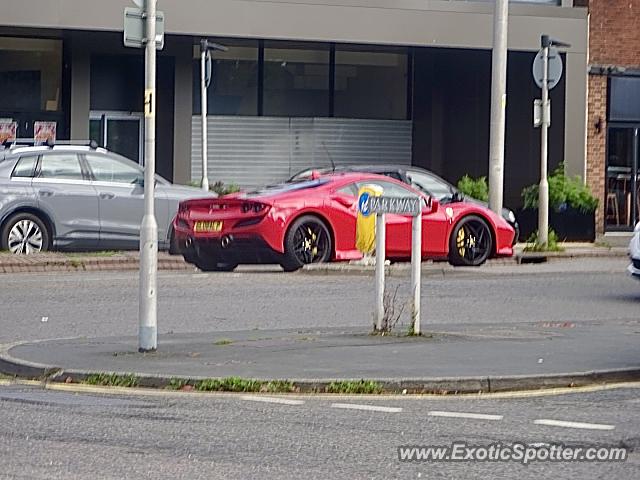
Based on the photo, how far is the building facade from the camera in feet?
85.9

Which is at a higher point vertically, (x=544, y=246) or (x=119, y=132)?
(x=119, y=132)

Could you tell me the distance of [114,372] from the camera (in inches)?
399

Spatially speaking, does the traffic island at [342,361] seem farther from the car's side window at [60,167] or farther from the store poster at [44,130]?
the store poster at [44,130]

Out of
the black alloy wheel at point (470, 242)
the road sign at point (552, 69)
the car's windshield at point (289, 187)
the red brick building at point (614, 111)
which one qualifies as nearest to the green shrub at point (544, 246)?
the road sign at point (552, 69)

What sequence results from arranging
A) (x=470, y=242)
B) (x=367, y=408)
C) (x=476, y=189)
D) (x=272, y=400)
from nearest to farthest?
1. (x=367, y=408)
2. (x=272, y=400)
3. (x=470, y=242)
4. (x=476, y=189)

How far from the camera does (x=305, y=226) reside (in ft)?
61.2

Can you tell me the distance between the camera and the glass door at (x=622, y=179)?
94.9 feet

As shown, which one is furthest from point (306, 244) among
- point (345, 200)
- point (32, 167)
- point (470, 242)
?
point (32, 167)

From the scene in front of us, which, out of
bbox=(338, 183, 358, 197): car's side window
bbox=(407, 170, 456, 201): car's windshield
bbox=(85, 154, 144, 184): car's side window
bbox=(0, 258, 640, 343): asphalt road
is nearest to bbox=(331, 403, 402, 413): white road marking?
bbox=(0, 258, 640, 343): asphalt road

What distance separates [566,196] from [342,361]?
16458mm

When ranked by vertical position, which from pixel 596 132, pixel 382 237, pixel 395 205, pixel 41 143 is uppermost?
pixel 596 132

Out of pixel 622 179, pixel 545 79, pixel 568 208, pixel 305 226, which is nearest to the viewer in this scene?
pixel 305 226

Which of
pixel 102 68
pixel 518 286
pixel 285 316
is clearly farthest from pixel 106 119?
pixel 285 316

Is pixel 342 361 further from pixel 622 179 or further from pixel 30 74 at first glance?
pixel 622 179
